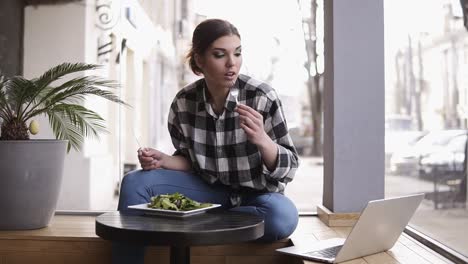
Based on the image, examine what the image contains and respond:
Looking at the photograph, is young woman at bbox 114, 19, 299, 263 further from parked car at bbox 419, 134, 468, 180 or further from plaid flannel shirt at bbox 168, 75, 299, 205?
parked car at bbox 419, 134, 468, 180

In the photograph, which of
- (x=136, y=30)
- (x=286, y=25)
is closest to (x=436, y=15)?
(x=286, y=25)

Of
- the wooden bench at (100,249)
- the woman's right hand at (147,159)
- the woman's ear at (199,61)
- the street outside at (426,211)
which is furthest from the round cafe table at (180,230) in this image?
the street outside at (426,211)

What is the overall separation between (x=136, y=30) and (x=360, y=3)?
1880mm

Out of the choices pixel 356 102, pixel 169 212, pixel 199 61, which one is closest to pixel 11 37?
pixel 199 61

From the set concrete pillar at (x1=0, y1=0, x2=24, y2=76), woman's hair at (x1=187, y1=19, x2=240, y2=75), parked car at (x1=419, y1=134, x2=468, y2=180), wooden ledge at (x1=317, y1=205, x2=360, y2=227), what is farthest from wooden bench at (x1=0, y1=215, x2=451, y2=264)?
parked car at (x1=419, y1=134, x2=468, y2=180)

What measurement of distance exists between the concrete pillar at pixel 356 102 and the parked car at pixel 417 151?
2.45 m

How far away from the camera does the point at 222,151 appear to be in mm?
2217

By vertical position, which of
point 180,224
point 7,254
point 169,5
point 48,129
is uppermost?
point 169,5

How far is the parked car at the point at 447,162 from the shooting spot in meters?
4.26

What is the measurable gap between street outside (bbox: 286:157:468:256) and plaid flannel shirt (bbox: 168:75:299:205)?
2.14 feet

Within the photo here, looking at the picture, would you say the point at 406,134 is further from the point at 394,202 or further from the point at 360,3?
the point at 394,202

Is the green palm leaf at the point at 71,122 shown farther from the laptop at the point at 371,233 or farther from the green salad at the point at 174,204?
the laptop at the point at 371,233

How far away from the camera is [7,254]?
2.43 meters

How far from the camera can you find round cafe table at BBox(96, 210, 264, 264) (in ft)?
4.89
